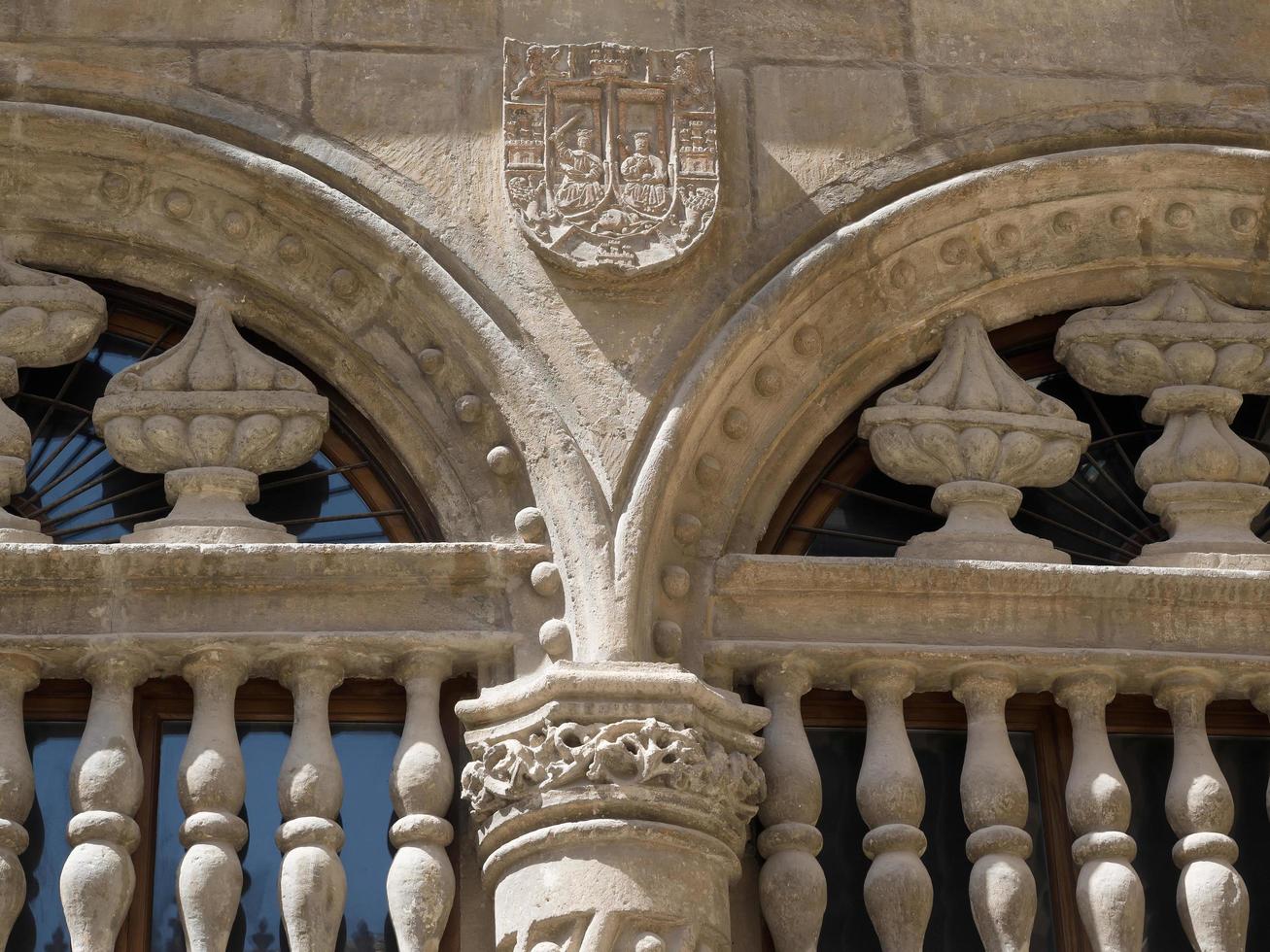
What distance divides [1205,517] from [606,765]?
6.24ft

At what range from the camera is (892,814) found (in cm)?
643

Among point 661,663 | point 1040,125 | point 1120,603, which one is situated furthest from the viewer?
point 1040,125

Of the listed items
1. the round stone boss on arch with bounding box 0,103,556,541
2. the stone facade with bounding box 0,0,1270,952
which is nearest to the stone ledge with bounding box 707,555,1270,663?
the stone facade with bounding box 0,0,1270,952

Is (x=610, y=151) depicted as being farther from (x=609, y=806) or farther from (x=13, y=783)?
(x=13, y=783)

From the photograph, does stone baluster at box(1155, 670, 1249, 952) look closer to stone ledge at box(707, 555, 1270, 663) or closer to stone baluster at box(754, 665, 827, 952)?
stone ledge at box(707, 555, 1270, 663)

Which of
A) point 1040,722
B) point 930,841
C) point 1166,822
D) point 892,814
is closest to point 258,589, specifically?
point 892,814

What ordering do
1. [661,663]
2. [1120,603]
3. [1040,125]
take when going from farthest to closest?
[1040,125] → [1120,603] → [661,663]

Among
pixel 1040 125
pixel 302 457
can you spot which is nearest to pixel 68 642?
pixel 302 457

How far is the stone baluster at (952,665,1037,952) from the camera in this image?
6.35 m

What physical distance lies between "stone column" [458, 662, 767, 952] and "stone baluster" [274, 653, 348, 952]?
335mm

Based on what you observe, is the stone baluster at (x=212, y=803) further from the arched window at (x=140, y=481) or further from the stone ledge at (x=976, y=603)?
the stone ledge at (x=976, y=603)

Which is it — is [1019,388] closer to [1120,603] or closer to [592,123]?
[1120,603]

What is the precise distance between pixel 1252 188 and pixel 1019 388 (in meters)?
0.93

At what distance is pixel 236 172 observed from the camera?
7023mm
